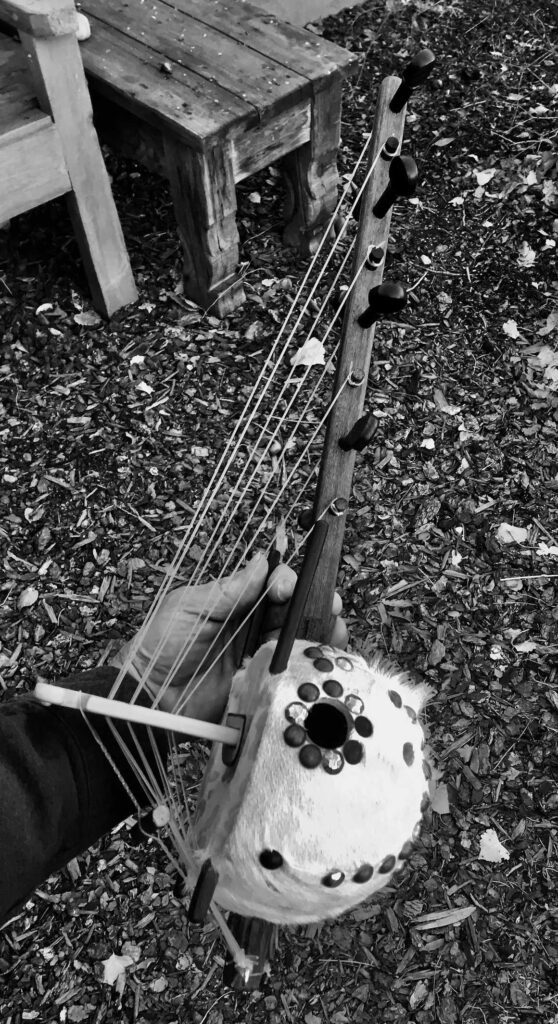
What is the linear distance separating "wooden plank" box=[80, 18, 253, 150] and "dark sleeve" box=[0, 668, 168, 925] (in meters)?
1.64

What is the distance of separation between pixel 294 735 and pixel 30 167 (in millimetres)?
1866

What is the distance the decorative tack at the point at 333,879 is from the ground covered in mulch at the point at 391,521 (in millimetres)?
1082

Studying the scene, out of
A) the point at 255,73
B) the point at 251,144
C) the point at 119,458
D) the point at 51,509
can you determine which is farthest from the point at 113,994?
the point at 255,73

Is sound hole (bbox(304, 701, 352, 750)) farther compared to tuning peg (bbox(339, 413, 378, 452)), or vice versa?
tuning peg (bbox(339, 413, 378, 452))

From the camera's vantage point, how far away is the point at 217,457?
2461 mm

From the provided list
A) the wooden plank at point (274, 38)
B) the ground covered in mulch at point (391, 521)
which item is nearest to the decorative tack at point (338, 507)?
the ground covered in mulch at point (391, 521)

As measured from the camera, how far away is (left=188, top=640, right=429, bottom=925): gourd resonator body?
83cm

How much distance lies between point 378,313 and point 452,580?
1.19m

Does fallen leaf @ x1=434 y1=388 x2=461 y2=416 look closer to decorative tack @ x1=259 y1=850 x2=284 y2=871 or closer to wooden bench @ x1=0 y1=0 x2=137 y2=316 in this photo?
wooden bench @ x1=0 y1=0 x2=137 y2=316

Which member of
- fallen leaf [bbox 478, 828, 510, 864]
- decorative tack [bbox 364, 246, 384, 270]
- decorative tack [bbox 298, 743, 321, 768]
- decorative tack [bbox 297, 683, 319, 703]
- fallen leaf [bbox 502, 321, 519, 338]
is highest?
decorative tack [bbox 364, 246, 384, 270]

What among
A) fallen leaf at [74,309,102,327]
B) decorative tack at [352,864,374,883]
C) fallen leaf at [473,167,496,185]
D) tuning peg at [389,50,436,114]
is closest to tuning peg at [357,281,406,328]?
tuning peg at [389,50,436,114]

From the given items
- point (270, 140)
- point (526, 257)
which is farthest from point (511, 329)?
point (270, 140)

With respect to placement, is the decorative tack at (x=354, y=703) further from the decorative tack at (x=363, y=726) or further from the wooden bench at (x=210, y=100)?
the wooden bench at (x=210, y=100)

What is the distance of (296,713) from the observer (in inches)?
34.2
